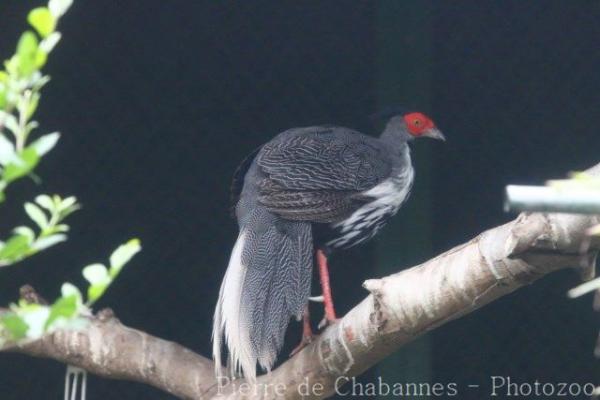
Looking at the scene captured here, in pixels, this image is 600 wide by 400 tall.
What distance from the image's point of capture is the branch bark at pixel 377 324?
1.96 m

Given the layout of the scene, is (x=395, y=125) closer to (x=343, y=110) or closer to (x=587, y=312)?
(x=343, y=110)

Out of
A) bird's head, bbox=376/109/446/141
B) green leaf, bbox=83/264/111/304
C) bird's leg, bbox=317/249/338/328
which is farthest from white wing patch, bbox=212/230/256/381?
green leaf, bbox=83/264/111/304

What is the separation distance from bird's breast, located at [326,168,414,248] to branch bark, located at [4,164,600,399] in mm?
470

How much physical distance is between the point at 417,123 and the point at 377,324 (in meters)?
1.30

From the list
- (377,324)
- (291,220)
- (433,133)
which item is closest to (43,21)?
(377,324)

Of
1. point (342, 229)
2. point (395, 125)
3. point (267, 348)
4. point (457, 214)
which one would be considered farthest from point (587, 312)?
point (267, 348)

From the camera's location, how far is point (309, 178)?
2.85m

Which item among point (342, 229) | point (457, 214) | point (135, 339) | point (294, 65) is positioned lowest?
point (135, 339)

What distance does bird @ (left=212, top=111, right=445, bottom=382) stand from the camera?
8.75 ft

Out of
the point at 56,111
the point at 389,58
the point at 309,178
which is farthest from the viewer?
the point at 56,111

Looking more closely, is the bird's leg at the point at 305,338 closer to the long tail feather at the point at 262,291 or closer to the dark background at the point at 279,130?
the long tail feather at the point at 262,291

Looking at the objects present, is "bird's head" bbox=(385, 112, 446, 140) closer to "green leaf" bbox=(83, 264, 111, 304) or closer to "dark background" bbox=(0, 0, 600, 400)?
"dark background" bbox=(0, 0, 600, 400)

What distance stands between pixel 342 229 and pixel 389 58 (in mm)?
760

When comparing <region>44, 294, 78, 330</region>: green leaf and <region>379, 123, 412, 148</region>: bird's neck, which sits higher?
<region>379, 123, 412, 148</region>: bird's neck
